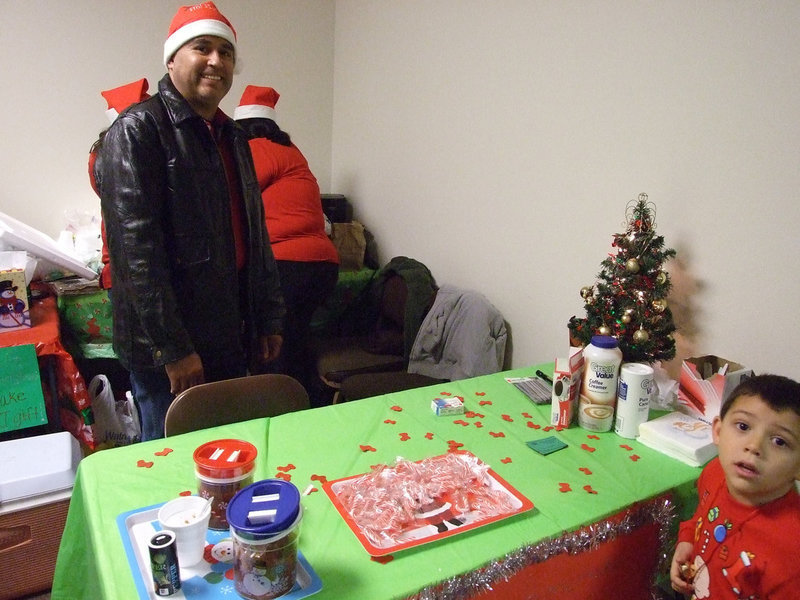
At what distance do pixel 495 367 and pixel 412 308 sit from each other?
1.71ft

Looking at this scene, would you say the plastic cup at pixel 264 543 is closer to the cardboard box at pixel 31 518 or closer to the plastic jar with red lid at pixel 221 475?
the plastic jar with red lid at pixel 221 475

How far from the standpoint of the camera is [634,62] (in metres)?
1.87

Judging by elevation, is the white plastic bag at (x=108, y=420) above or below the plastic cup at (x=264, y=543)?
below

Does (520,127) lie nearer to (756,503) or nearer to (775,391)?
(775,391)

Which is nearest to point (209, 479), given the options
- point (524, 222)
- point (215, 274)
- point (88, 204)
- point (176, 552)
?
point (176, 552)

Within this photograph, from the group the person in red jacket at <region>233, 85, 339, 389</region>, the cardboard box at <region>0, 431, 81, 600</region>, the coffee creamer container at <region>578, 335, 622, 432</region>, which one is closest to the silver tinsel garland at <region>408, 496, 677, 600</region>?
the coffee creamer container at <region>578, 335, 622, 432</region>

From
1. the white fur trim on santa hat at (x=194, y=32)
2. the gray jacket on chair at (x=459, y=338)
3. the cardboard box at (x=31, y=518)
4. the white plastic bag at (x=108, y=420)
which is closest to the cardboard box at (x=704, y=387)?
the gray jacket on chair at (x=459, y=338)

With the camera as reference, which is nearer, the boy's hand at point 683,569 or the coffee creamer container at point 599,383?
the boy's hand at point 683,569

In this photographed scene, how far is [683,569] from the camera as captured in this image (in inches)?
43.5

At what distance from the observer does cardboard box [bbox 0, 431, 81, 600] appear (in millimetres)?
1731

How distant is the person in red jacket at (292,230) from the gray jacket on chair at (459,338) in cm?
55

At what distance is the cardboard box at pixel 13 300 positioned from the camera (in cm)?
213

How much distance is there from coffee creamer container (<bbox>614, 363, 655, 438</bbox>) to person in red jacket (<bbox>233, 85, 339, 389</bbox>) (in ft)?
5.41

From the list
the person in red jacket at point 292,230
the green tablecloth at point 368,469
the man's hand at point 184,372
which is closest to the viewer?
the green tablecloth at point 368,469
